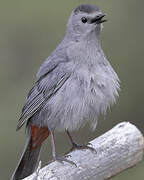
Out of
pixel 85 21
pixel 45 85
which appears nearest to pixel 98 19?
pixel 85 21

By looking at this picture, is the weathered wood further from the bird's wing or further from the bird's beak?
the bird's beak

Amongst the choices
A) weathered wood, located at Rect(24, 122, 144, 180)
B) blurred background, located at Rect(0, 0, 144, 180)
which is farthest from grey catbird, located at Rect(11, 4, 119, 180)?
blurred background, located at Rect(0, 0, 144, 180)

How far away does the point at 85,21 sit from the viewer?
22.3 feet

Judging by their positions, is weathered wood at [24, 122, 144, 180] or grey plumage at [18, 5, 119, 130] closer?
weathered wood at [24, 122, 144, 180]

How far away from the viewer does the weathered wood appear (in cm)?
612

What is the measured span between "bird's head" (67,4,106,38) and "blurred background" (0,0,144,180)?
112 inches

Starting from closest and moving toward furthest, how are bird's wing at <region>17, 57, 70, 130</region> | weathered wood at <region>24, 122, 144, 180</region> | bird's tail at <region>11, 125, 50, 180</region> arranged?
weathered wood at <region>24, 122, 144, 180</region>, bird's wing at <region>17, 57, 70, 130</region>, bird's tail at <region>11, 125, 50, 180</region>

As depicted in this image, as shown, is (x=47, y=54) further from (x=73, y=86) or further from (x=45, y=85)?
(x=73, y=86)

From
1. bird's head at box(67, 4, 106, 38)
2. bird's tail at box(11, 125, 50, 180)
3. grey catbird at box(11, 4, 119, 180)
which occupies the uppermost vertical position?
bird's head at box(67, 4, 106, 38)

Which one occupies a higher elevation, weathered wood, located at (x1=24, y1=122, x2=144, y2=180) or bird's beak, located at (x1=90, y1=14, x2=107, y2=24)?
bird's beak, located at (x1=90, y1=14, x2=107, y2=24)

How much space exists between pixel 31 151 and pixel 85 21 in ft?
5.21

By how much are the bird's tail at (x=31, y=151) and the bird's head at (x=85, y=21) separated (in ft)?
3.79

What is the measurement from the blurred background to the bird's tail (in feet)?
6.95

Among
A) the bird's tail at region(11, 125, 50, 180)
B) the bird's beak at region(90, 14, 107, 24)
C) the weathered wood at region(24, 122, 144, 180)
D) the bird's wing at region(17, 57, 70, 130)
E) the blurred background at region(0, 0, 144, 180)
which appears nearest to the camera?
the weathered wood at region(24, 122, 144, 180)
